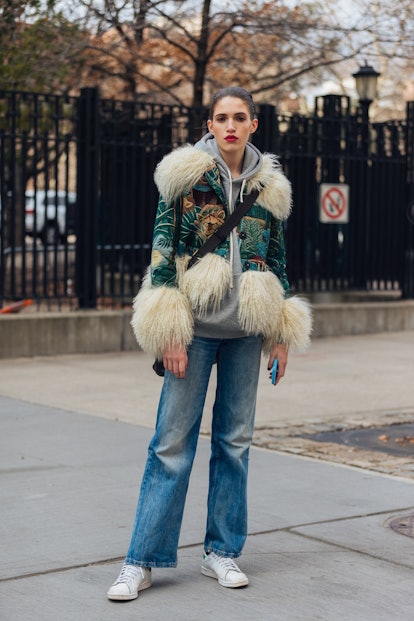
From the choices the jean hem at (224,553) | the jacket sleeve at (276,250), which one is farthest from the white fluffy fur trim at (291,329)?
the jean hem at (224,553)

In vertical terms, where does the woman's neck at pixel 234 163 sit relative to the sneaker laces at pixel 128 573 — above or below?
above

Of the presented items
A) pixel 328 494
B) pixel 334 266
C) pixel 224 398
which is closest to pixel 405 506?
pixel 328 494

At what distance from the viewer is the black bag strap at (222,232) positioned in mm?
4453

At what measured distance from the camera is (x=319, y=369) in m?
11.2

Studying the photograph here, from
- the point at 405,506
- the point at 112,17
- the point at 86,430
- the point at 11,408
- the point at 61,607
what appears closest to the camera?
the point at 61,607

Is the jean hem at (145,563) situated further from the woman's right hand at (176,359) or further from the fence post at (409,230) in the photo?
the fence post at (409,230)

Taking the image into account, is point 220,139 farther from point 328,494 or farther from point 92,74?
point 92,74

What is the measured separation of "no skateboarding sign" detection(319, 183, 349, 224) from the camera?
46.0ft

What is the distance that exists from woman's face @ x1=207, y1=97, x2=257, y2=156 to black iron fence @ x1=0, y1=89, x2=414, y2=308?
7097 millimetres

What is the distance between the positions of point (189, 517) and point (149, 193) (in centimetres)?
750

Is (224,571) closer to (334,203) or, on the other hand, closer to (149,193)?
(149,193)

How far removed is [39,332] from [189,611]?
24.8ft

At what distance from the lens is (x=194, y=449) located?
15.0ft

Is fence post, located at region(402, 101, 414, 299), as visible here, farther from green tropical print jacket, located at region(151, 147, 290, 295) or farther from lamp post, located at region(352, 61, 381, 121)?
green tropical print jacket, located at region(151, 147, 290, 295)
